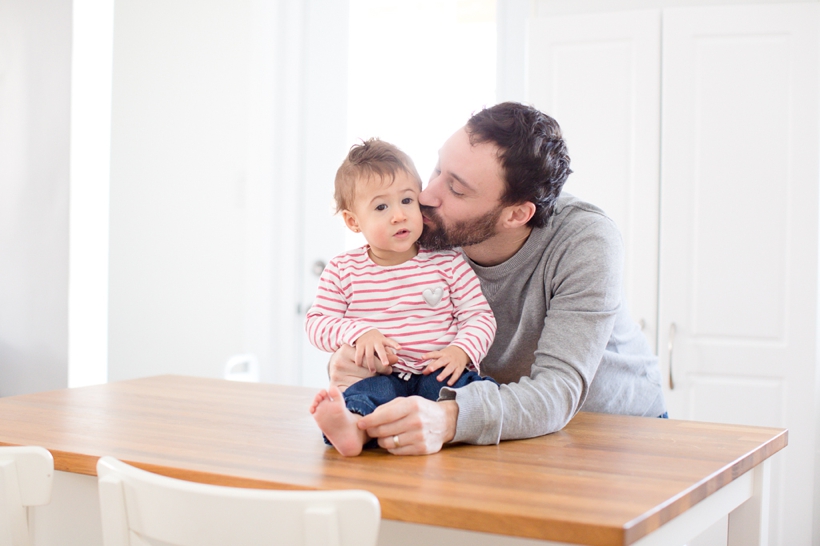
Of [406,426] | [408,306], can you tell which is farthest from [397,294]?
[406,426]

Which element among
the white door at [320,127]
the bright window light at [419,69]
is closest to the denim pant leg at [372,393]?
the white door at [320,127]

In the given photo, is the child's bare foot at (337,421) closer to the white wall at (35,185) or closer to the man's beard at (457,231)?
the man's beard at (457,231)

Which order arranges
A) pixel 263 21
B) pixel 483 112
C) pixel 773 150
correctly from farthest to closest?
pixel 263 21, pixel 773 150, pixel 483 112

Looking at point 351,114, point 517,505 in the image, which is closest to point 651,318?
point 351,114

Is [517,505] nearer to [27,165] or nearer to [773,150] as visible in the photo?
[773,150]

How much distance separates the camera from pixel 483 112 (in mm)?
1584

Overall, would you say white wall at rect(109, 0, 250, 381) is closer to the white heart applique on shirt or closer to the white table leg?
the white heart applique on shirt

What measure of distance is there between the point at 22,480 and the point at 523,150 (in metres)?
1.04

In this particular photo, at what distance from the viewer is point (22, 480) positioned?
A: 3.26 ft

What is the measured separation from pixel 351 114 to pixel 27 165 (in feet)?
4.82

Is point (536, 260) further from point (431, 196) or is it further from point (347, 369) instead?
point (347, 369)

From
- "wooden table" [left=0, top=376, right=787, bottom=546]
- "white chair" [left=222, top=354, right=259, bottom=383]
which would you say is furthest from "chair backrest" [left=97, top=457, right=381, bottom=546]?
"white chair" [left=222, top=354, right=259, bottom=383]

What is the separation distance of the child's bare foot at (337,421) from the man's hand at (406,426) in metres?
0.02

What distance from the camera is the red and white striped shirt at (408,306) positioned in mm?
1381
